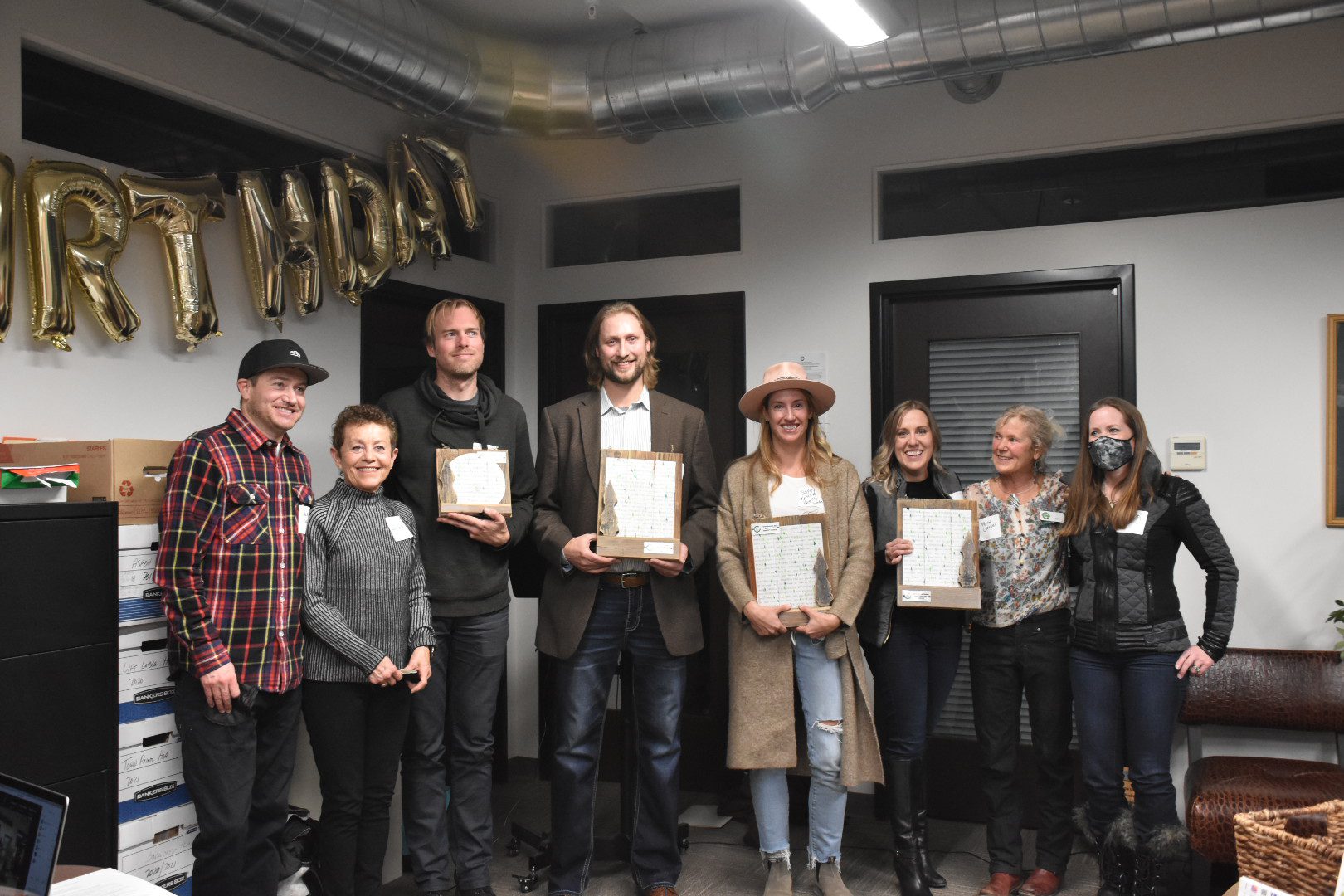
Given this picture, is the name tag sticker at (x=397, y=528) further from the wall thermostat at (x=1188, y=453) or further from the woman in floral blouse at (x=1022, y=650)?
the wall thermostat at (x=1188, y=453)

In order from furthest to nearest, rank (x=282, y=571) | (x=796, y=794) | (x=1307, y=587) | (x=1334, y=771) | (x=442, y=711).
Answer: (x=796, y=794) → (x=1307, y=587) → (x=1334, y=771) → (x=442, y=711) → (x=282, y=571)

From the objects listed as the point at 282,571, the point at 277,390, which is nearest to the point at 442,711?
the point at 282,571

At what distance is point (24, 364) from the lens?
282 centimetres

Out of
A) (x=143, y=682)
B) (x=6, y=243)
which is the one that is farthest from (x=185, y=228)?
(x=143, y=682)

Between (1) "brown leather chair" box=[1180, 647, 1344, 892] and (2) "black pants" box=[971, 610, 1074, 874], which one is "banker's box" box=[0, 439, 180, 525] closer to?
(2) "black pants" box=[971, 610, 1074, 874]

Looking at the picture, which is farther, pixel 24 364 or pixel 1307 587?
pixel 1307 587

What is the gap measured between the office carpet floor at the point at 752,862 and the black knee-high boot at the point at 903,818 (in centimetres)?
12

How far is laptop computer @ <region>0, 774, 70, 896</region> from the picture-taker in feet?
4.12

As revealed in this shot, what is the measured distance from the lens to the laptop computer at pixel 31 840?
49.4 inches

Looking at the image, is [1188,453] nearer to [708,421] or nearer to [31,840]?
[708,421]

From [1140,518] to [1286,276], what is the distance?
1.27 metres

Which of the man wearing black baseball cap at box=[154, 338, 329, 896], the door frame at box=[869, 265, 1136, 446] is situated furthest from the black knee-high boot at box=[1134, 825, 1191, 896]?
the man wearing black baseball cap at box=[154, 338, 329, 896]

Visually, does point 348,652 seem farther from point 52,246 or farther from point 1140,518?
point 1140,518

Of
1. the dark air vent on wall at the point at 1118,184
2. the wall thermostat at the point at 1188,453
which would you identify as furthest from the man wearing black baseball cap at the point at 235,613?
the wall thermostat at the point at 1188,453
